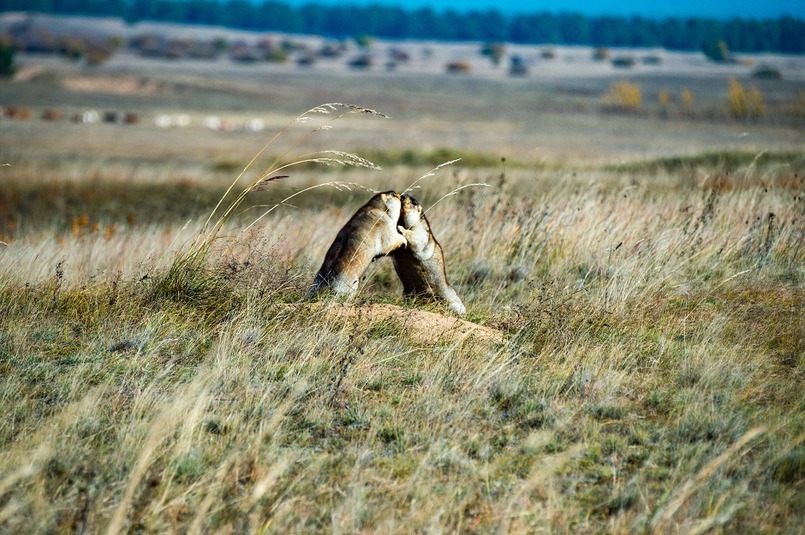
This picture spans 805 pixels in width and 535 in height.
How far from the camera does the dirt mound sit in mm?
5277

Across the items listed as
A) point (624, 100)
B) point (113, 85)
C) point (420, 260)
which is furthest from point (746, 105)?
point (420, 260)

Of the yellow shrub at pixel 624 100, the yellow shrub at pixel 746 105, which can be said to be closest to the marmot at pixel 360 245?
the yellow shrub at pixel 746 105

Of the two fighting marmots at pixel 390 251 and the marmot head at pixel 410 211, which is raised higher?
the marmot head at pixel 410 211

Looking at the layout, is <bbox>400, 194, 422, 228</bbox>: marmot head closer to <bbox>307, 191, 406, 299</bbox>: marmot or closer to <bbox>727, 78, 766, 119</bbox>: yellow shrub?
<bbox>307, 191, 406, 299</bbox>: marmot

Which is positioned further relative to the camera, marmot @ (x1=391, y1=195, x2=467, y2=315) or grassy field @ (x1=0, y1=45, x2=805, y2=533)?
marmot @ (x1=391, y1=195, x2=467, y2=315)

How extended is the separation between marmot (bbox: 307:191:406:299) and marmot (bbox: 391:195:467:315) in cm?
8

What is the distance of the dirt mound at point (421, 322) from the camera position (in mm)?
5277

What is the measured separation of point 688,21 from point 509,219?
205m

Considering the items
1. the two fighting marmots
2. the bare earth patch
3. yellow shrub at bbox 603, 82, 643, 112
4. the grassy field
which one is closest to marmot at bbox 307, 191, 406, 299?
the two fighting marmots

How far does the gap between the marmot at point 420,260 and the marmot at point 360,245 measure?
0.26 feet

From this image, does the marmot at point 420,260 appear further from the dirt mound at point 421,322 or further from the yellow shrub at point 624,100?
the yellow shrub at point 624,100

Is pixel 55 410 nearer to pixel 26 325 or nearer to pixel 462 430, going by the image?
pixel 26 325

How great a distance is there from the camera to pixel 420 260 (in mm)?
6238

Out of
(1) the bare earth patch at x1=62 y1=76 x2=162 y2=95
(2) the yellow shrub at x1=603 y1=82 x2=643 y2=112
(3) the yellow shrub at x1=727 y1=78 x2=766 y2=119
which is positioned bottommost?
(1) the bare earth patch at x1=62 y1=76 x2=162 y2=95
